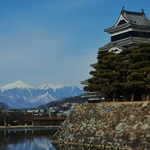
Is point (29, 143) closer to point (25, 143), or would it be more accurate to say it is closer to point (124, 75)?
point (25, 143)

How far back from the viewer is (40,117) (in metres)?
79.5

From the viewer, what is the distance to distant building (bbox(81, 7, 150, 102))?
42094 millimetres

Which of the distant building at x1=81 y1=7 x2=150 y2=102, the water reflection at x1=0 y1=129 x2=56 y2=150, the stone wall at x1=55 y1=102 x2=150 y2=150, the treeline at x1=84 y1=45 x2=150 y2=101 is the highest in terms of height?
the distant building at x1=81 y1=7 x2=150 y2=102

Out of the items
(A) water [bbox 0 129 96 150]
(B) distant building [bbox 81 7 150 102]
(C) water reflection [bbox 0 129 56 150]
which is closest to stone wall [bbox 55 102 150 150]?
(A) water [bbox 0 129 96 150]

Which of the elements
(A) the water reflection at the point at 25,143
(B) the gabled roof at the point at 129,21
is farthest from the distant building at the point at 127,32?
(A) the water reflection at the point at 25,143

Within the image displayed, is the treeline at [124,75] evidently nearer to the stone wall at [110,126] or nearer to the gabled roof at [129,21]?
the stone wall at [110,126]

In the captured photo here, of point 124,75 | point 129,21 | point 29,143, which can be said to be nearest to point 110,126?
point 124,75

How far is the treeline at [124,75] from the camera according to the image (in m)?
30.2

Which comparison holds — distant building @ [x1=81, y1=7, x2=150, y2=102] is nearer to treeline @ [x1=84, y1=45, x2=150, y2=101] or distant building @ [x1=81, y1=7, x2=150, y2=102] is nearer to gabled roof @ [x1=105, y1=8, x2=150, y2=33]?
gabled roof @ [x1=105, y1=8, x2=150, y2=33]

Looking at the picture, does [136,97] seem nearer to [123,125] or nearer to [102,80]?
[102,80]

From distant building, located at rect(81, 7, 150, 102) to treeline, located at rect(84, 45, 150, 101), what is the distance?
7.60 metres

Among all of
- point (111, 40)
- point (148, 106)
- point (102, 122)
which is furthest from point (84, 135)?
point (111, 40)

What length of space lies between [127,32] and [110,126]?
17320mm

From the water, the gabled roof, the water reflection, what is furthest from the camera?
the gabled roof
